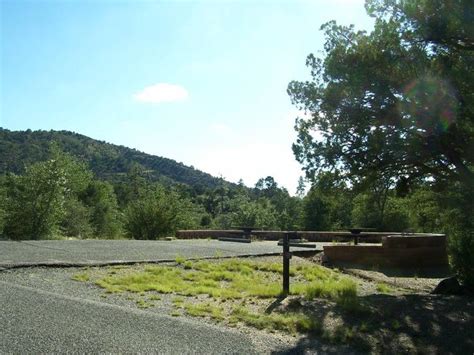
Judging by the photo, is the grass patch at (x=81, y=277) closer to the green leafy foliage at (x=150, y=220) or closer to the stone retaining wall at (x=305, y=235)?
the stone retaining wall at (x=305, y=235)

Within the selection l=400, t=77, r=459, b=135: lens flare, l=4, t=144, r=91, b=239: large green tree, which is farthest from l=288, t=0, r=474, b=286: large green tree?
l=4, t=144, r=91, b=239: large green tree

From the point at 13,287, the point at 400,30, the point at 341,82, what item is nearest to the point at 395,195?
the point at 341,82

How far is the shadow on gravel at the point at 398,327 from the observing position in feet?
18.5

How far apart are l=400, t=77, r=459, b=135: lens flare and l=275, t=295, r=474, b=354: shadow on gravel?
115 inches

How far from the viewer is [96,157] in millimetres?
134250

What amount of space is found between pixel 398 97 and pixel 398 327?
4509 millimetres

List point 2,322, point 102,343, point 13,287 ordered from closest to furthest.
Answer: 1. point 102,343
2. point 2,322
3. point 13,287

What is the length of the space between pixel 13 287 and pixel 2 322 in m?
2.06

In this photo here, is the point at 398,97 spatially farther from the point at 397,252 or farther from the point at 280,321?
the point at 397,252

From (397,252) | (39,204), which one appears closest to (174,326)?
(397,252)

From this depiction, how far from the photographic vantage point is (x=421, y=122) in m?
8.44

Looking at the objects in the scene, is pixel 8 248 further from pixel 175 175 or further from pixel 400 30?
pixel 175 175

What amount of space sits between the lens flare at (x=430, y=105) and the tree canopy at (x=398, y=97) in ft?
0.05

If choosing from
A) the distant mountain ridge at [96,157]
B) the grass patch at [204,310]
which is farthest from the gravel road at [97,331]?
the distant mountain ridge at [96,157]
